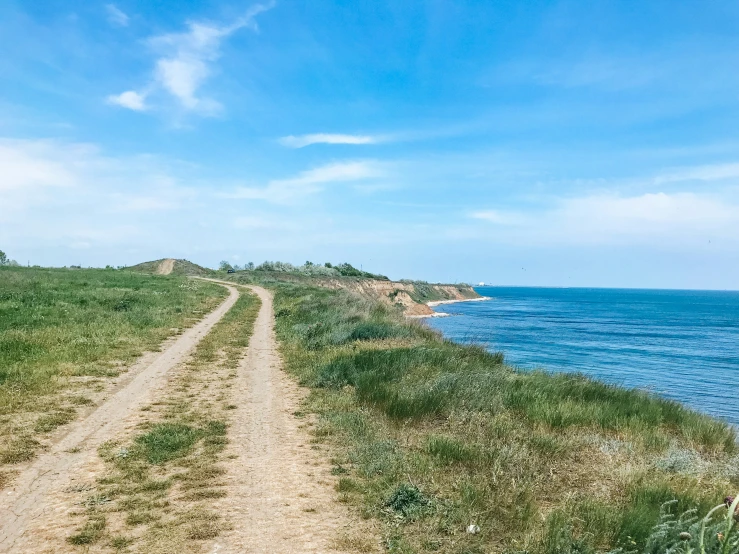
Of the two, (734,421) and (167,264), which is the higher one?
(167,264)

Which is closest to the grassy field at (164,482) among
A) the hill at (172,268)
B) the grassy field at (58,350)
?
the grassy field at (58,350)

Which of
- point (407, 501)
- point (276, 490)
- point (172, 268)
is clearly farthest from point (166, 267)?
point (407, 501)

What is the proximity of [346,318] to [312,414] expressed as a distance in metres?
13.1

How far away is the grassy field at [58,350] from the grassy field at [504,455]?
16.5ft

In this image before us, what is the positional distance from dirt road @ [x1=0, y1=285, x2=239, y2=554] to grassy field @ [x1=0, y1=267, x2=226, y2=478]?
1.21ft

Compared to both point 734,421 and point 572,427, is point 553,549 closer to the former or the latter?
point 572,427

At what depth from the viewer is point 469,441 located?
7.77 m

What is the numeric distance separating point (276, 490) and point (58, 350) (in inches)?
434

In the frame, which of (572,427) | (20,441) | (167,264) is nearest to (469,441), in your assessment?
(572,427)

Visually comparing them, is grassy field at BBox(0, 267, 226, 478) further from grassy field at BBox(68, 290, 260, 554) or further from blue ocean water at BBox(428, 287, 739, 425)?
blue ocean water at BBox(428, 287, 739, 425)

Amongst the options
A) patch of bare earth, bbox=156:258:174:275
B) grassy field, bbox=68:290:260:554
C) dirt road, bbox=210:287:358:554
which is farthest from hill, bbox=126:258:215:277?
dirt road, bbox=210:287:358:554

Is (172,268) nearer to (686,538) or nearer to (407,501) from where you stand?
(407,501)

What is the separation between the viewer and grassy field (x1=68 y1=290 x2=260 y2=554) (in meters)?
4.99

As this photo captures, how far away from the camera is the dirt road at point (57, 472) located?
5070 millimetres
